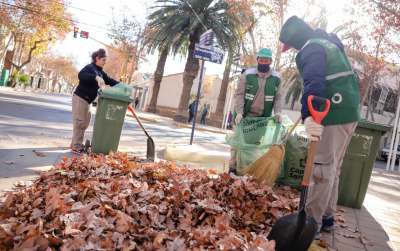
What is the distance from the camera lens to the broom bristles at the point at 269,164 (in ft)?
12.3

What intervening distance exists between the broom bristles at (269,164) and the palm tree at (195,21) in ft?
57.0

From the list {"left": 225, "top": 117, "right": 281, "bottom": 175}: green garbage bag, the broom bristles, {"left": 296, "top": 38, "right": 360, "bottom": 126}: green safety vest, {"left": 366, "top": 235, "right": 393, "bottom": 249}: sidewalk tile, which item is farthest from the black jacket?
{"left": 366, "top": 235, "right": 393, "bottom": 249}: sidewalk tile

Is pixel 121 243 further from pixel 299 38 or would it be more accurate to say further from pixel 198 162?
pixel 198 162

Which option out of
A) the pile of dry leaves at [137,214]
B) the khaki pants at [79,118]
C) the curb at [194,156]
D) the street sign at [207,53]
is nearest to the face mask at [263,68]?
the pile of dry leaves at [137,214]

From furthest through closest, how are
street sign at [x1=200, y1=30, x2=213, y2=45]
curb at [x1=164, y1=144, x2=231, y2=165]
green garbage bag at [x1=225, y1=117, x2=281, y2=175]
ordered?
1. street sign at [x1=200, y1=30, x2=213, y2=45]
2. curb at [x1=164, y1=144, x2=231, y2=165]
3. green garbage bag at [x1=225, y1=117, x2=281, y2=175]

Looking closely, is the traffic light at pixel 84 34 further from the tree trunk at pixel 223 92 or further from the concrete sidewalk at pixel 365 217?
the concrete sidewalk at pixel 365 217

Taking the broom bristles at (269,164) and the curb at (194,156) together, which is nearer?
the broom bristles at (269,164)

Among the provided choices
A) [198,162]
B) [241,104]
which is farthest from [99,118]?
[241,104]

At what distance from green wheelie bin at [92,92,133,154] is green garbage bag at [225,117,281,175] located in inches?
84.5

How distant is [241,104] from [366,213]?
2.20 m

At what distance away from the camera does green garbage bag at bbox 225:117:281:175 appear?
4402 mm

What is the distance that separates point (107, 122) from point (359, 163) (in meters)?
3.94

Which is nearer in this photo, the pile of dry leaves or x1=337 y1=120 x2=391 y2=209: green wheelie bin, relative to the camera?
the pile of dry leaves

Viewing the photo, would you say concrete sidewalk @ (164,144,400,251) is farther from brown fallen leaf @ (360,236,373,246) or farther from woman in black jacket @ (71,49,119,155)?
woman in black jacket @ (71,49,119,155)
